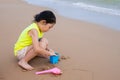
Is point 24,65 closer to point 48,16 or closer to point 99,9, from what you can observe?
point 48,16

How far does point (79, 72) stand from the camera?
4023 millimetres

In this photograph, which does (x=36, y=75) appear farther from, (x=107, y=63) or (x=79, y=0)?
(x=79, y=0)

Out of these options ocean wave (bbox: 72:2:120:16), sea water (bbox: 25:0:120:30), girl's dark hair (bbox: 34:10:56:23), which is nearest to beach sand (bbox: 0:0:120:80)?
sea water (bbox: 25:0:120:30)

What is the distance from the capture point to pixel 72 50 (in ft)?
16.0

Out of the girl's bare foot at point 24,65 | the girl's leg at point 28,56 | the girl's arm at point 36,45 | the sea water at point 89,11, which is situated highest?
the sea water at point 89,11

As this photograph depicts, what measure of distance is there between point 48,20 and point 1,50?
997 mm

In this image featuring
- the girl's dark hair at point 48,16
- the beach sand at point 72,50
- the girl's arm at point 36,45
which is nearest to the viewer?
the beach sand at point 72,50

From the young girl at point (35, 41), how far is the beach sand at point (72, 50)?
0.46ft

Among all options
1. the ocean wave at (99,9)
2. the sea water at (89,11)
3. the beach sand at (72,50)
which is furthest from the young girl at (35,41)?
the ocean wave at (99,9)

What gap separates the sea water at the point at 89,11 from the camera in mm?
7234

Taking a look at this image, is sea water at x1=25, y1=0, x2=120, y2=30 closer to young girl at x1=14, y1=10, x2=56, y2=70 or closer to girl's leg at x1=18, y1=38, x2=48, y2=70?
young girl at x1=14, y1=10, x2=56, y2=70

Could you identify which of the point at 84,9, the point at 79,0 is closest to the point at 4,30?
the point at 84,9

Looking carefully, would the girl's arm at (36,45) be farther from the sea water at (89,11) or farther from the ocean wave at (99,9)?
the ocean wave at (99,9)

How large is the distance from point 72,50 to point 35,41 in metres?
0.98
